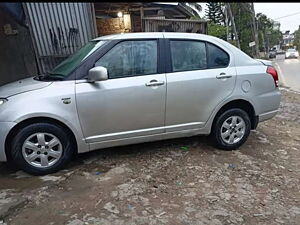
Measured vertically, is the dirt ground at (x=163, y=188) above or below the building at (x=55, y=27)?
below

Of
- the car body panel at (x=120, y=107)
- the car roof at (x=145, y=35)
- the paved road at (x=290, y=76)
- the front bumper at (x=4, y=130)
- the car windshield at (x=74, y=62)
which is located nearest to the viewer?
the front bumper at (x=4, y=130)

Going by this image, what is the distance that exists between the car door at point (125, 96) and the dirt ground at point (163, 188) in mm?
460

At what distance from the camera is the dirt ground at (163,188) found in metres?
2.69

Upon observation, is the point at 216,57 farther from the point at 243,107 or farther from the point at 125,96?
the point at 125,96

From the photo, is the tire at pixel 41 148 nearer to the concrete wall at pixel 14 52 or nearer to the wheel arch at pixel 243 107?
the wheel arch at pixel 243 107

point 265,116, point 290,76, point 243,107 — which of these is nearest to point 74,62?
point 243,107

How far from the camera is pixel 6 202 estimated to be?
9.52 feet

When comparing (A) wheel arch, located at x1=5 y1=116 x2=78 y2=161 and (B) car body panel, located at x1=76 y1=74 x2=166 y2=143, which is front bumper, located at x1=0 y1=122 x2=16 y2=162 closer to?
(A) wheel arch, located at x1=5 y1=116 x2=78 y2=161

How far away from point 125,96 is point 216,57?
1487 mm

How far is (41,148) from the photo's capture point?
339 cm

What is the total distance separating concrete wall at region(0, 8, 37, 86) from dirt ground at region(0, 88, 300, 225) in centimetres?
372

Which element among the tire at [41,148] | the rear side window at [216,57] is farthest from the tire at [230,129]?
the tire at [41,148]

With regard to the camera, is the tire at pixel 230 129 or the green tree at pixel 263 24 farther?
the green tree at pixel 263 24

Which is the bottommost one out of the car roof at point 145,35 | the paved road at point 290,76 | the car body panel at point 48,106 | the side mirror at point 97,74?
the paved road at point 290,76
